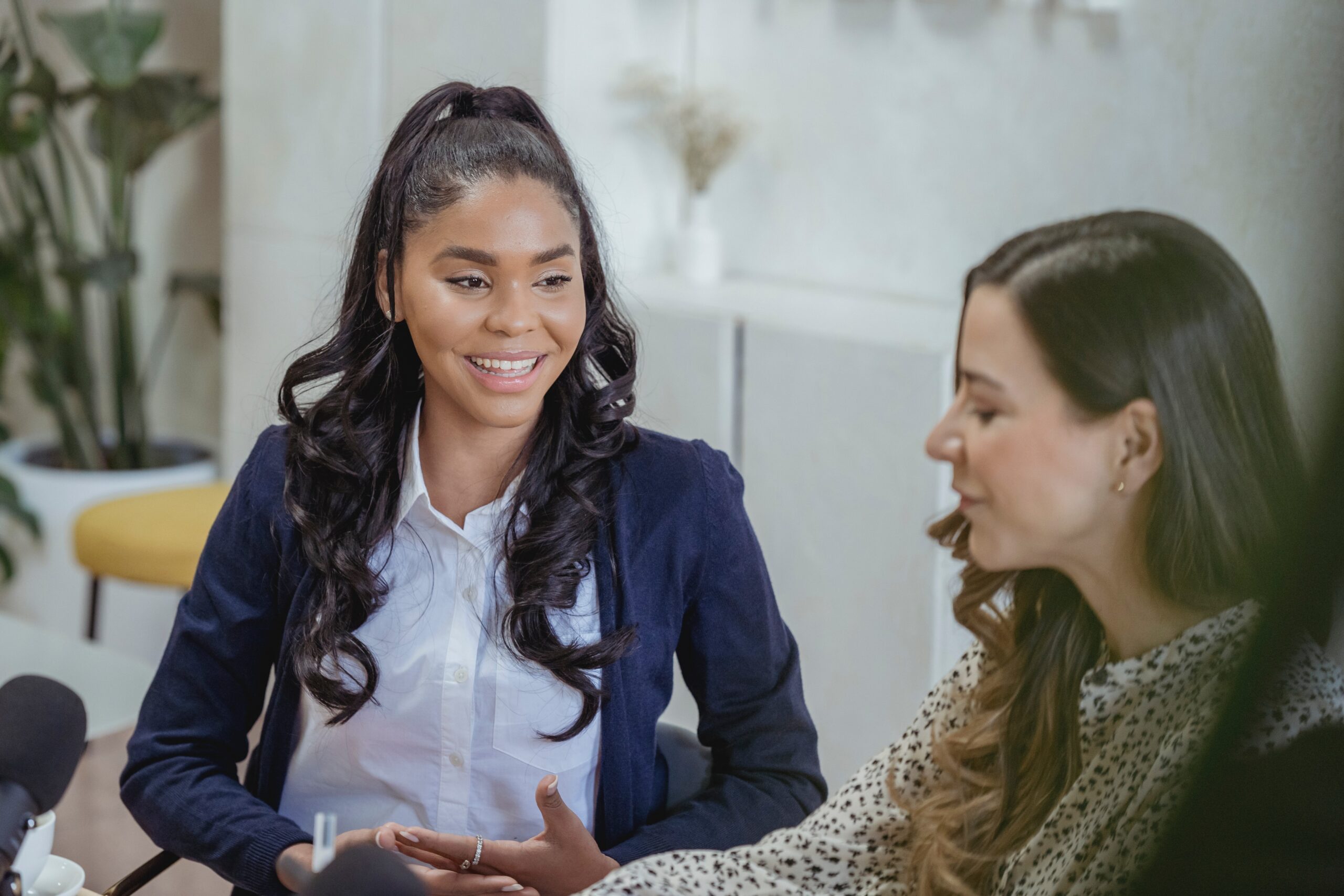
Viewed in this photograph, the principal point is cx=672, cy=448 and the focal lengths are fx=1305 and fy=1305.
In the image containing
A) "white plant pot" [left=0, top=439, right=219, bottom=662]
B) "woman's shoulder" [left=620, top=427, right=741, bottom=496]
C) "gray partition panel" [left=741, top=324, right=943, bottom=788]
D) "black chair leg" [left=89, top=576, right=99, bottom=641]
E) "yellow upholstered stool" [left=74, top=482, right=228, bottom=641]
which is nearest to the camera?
"woman's shoulder" [left=620, top=427, right=741, bottom=496]

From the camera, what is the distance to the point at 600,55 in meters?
2.95

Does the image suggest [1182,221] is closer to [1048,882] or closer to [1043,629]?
[1043,629]

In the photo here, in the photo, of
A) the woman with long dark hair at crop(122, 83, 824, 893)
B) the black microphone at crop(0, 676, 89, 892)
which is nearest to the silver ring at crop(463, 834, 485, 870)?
the woman with long dark hair at crop(122, 83, 824, 893)

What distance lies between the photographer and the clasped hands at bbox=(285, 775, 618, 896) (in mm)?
1198

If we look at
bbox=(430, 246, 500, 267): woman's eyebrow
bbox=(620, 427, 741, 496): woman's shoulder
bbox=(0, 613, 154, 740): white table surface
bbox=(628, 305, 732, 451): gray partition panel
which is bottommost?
bbox=(0, 613, 154, 740): white table surface

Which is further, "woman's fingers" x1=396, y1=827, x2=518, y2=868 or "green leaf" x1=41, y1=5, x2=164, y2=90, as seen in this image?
"green leaf" x1=41, y1=5, x2=164, y2=90

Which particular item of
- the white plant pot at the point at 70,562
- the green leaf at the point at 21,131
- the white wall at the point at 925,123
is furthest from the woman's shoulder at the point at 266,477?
the green leaf at the point at 21,131

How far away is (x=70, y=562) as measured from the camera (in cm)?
361

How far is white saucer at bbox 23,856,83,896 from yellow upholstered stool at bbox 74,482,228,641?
157cm

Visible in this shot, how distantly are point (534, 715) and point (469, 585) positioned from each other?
15 centimetres

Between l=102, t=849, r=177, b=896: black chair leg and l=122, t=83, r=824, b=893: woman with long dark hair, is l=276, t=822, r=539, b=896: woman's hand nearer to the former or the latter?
l=122, t=83, r=824, b=893: woman with long dark hair

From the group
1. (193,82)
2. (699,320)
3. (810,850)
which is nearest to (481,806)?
(810,850)

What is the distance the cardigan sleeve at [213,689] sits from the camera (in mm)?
1318

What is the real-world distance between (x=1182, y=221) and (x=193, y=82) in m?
3.25
